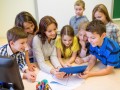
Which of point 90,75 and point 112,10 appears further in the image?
point 112,10

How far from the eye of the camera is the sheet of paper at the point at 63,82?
3.70 ft

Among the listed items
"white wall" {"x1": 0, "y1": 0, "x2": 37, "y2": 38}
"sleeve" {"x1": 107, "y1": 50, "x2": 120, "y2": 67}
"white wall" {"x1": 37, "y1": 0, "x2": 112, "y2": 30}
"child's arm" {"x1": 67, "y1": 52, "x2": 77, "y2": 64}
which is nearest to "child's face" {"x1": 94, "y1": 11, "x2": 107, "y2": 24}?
"child's arm" {"x1": 67, "y1": 52, "x2": 77, "y2": 64}

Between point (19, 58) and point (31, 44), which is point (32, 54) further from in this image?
point (19, 58)

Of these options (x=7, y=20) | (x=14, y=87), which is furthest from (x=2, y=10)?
(x=14, y=87)

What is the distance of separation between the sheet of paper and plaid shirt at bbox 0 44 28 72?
0.53 feet

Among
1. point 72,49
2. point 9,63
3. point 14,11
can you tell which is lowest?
point 72,49

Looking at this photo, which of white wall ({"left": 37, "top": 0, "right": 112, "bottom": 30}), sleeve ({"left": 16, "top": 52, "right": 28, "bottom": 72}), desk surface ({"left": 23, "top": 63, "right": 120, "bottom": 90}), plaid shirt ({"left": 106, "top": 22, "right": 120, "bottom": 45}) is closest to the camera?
desk surface ({"left": 23, "top": 63, "right": 120, "bottom": 90})

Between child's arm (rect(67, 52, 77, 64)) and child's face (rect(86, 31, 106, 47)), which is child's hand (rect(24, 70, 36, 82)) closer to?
child's arm (rect(67, 52, 77, 64))

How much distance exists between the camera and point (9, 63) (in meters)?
0.75

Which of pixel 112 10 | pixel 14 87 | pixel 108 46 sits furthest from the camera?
pixel 112 10

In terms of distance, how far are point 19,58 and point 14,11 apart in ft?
6.50

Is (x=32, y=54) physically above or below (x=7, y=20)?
below

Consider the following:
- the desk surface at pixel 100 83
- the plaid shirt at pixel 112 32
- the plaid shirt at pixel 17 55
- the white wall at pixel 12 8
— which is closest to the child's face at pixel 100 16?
the plaid shirt at pixel 112 32

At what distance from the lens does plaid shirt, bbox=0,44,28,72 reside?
1.24 metres
